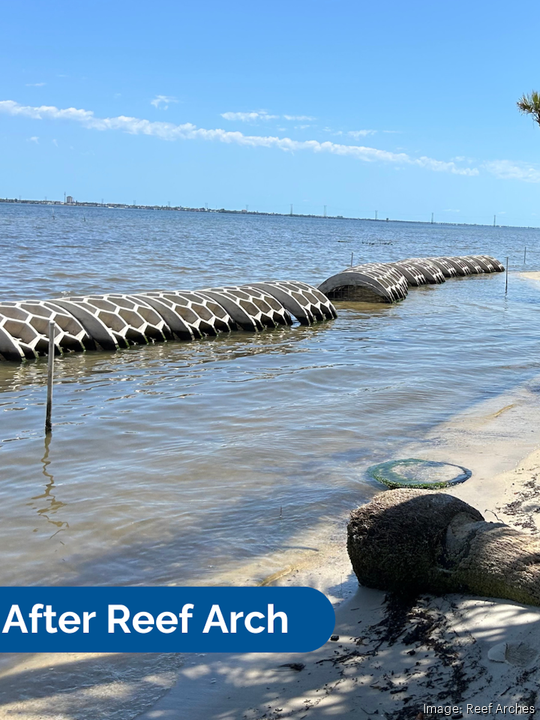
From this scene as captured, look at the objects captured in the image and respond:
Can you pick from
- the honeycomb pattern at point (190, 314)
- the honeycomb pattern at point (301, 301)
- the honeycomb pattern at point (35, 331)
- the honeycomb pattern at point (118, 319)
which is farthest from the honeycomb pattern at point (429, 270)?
the honeycomb pattern at point (35, 331)

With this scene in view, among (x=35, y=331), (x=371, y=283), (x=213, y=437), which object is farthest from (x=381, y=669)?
(x=371, y=283)

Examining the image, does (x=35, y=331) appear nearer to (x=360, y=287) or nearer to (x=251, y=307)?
(x=251, y=307)

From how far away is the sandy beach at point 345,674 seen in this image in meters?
3.12

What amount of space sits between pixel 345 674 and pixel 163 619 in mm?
1272

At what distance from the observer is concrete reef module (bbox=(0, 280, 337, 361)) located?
39.0 feet

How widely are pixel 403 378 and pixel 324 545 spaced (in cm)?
644

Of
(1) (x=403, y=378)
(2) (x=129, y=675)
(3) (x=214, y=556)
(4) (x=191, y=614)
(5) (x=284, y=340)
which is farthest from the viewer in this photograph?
(5) (x=284, y=340)

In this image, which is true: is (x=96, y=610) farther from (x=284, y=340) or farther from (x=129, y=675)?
(x=284, y=340)

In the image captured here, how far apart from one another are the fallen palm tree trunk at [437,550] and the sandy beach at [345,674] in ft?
0.30

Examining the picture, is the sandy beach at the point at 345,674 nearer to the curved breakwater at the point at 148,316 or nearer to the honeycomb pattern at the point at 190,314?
the curved breakwater at the point at 148,316

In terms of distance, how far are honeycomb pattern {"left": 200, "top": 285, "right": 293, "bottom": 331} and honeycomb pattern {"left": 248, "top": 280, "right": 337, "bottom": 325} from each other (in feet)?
1.06

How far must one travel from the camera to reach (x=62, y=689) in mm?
3688

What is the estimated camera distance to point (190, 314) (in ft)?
48.1

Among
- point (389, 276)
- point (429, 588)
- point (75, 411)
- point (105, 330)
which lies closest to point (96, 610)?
point (429, 588)
